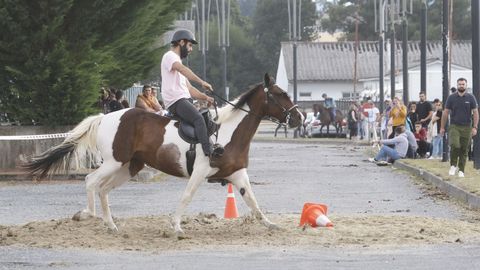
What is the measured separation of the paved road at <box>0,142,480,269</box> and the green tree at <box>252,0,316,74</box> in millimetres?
83564

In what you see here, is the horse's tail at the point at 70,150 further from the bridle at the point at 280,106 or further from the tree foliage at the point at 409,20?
the tree foliage at the point at 409,20

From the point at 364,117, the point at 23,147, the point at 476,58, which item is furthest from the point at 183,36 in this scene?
the point at 364,117

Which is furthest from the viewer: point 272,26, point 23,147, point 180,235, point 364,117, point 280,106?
point 272,26

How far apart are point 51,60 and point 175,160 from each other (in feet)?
41.7

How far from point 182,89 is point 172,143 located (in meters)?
0.72

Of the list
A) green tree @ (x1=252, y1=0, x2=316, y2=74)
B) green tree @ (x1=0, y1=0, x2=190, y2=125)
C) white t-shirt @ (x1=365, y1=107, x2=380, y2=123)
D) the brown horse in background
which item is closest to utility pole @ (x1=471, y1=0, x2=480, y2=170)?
green tree @ (x1=0, y1=0, x2=190, y2=125)

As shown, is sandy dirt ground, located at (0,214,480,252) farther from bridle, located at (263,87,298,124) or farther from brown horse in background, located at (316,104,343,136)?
brown horse in background, located at (316,104,343,136)

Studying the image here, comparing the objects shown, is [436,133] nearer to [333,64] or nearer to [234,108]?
[234,108]

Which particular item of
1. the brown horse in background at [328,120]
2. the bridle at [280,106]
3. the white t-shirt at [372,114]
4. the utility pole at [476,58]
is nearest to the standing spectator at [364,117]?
the white t-shirt at [372,114]

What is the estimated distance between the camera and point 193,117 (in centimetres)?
1519

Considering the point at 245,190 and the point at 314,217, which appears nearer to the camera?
the point at 245,190

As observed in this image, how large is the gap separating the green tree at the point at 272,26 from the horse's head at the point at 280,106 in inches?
4215

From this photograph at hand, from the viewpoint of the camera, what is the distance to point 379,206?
65.4ft

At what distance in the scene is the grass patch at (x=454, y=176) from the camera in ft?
71.2
